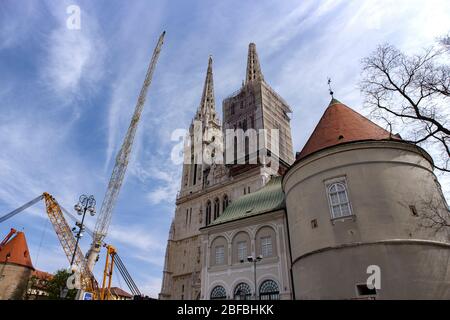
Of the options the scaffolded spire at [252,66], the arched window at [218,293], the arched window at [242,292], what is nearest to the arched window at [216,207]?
the arched window at [218,293]

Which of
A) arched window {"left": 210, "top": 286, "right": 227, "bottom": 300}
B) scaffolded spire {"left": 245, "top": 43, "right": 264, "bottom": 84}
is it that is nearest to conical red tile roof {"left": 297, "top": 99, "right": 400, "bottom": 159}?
arched window {"left": 210, "top": 286, "right": 227, "bottom": 300}

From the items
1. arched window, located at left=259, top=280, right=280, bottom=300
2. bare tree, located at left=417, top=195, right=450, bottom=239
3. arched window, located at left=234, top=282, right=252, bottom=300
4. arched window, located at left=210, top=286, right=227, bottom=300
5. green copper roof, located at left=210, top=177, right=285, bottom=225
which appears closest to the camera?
bare tree, located at left=417, top=195, right=450, bottom=239

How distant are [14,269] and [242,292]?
1951 inches

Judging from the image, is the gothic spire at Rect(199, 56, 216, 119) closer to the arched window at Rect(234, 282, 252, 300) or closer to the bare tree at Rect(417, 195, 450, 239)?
the arched window at Rect(234, 282, 252, 300)

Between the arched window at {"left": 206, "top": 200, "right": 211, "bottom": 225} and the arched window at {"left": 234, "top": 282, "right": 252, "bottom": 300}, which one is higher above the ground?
the arched window at {"left": 206, "top": 200, "right": 211, "bottom": 225}

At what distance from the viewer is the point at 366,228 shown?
1875 centimetres

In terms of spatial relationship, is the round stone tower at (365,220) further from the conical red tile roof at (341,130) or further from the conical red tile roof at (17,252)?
the conical red tile roof at (17,252)

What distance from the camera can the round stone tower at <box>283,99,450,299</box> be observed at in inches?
681

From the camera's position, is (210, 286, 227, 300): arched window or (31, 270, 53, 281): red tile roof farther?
(31, 270, 53, 281): red tile roof

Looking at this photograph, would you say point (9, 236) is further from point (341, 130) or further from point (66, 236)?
point (341, 130)

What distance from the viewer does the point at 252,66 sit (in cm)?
7738

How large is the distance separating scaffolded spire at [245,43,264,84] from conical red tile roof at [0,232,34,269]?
5736 centimetres
